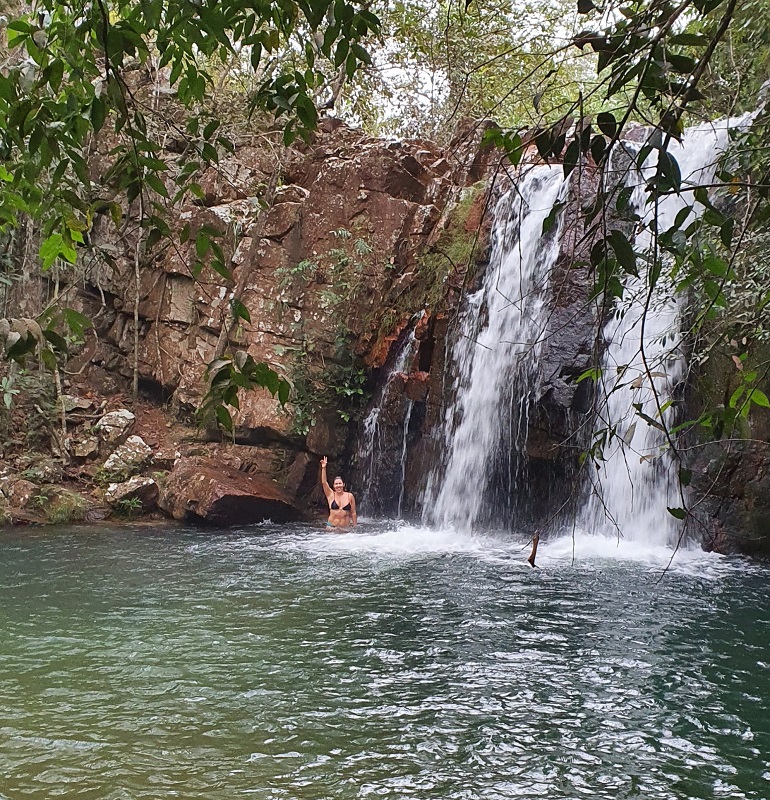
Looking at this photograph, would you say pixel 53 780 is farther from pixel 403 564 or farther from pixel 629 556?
pixel 629 556

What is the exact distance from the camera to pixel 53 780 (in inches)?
143

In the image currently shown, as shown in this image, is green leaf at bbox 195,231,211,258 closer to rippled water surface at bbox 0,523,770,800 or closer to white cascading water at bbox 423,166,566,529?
rippled water surface at bbox 0,523,770,800

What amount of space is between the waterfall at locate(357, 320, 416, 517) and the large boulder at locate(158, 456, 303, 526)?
1.38 metres

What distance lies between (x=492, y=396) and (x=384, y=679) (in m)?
7.09

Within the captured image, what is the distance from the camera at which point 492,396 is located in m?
11.7

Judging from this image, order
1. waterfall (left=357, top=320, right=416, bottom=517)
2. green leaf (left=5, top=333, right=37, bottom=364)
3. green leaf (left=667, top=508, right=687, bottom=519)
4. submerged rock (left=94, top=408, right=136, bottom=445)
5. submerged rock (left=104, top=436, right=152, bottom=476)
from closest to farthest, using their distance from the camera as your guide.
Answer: green leaf (left=5, top=333, right=37, bottom=364) → green leaf (left=667, top=508, right=687, bottom=519) → submerged rock (left=104, top=436, right=152, bottom=476) → waterfall (left=357, top=320, right=416, bottom=517) → submerged rock (left=94, top=408, right=136, bottom=445)

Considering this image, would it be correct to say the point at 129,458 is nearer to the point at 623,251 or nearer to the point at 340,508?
the point at 340,508

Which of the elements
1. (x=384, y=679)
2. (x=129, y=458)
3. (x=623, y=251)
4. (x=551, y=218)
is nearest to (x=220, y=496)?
(x=129, y=458)

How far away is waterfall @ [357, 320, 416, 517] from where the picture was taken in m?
13.0

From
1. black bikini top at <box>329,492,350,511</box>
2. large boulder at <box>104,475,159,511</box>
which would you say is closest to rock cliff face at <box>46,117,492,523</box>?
black bikini top at <box>329,492,350,511</box>

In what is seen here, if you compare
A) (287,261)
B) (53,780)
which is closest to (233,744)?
(53,780)

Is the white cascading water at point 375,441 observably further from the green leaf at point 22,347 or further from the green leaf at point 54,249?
the green leaf at point 22,347

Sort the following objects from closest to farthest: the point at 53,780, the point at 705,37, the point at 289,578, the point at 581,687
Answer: the point at 705,37 < the point at 53,780 < the point at 581,687 < the point at 289,578

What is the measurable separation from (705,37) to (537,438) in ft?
30.6
